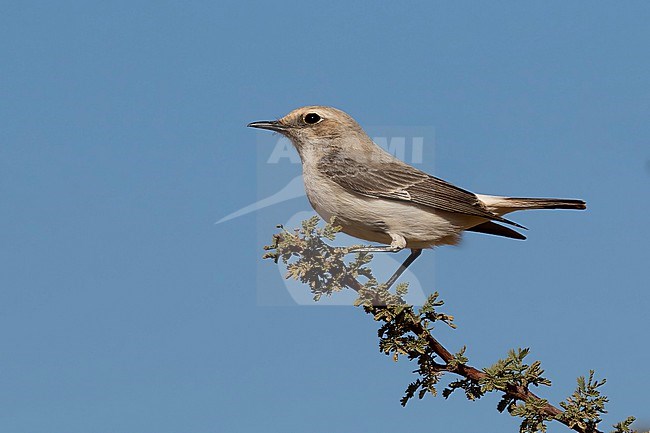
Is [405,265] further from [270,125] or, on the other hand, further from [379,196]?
[270,125]

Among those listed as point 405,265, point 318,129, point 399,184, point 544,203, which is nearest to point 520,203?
point 544,203

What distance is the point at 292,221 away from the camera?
6746 mm

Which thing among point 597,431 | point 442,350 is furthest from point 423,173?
point 597,431

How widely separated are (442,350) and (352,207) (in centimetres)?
169

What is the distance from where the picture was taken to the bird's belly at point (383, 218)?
7211 millimetres

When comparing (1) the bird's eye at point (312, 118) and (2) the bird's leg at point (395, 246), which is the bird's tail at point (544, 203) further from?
(1) the bird's eye at point (312, 118)

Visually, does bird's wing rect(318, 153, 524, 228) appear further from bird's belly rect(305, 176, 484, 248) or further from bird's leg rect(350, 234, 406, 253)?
bird's leg rect(350, 234, 406, 253)

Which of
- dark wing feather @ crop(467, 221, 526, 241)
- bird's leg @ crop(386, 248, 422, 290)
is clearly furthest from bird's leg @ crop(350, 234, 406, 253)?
dark wing feather @ crop(467, 221, 526, 241)

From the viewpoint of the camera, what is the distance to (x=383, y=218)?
7219 mm

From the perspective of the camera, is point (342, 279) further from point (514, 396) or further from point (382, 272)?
point (514, 396)

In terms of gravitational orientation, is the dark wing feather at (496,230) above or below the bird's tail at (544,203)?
below

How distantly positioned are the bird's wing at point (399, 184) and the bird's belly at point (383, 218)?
0.25ft

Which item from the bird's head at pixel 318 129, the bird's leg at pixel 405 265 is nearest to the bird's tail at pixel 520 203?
the bird's leg at pixel 405 265

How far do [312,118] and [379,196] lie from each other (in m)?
1.11
